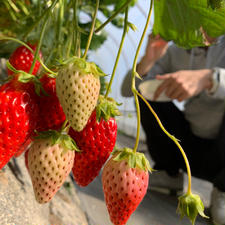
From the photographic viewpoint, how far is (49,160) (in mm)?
298

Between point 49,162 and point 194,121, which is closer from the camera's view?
point 49,162

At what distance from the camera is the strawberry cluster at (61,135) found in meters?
0.27

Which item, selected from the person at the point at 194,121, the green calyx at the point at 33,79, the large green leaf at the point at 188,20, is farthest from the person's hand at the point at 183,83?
the green calyx at the point at 33,79

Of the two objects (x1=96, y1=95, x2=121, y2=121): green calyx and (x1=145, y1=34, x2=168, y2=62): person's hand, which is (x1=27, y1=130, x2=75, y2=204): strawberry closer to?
(x1=96, y1=95, x2=121, y2=121): green calyx

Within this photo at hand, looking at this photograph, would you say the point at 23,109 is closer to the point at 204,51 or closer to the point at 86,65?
the point at 86,65

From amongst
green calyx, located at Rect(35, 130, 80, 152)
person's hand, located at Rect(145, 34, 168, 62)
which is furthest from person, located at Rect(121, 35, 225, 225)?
green calyx, located at Rect(35, 130, 80, 152)

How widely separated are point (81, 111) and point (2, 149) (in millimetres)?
107

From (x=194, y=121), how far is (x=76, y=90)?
3.85 feet

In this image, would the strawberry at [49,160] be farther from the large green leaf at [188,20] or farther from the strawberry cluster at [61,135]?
the large green leaf at [188,20]

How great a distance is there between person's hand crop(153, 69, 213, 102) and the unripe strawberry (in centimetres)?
65

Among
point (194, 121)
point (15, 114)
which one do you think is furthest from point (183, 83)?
point (15, 114)

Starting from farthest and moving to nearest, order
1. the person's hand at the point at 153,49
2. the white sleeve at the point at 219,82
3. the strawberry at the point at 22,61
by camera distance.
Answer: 1. the white sleeve at the point at 219,82
2. the person's hand at the point at 153,49
3. the strawberry at the point at 22,61

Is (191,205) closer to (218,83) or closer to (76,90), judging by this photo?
(76,90)

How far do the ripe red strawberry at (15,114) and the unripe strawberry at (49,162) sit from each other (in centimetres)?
2
